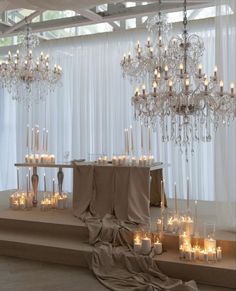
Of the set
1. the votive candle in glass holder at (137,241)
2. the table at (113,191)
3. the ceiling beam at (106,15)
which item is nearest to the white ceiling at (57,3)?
the ceiling beam at (106,15)

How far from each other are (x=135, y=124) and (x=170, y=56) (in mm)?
2567

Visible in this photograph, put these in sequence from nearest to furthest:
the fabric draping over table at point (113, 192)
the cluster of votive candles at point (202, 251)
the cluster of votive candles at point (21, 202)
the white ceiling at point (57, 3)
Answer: the cluster of votive candles at point (202, 251) < the white ceiling at point (57, 3) < the fabric draping over table at point (113, 192) < the cluster of votive candles at point (21, 202)

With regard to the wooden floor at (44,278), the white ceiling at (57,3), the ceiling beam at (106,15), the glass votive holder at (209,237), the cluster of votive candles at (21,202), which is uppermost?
the ceiling beam at (106,15)

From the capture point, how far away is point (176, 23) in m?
7.44

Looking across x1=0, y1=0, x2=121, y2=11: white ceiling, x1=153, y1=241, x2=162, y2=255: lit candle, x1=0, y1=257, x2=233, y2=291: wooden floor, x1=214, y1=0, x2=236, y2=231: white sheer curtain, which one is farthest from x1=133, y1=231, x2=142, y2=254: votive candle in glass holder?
x1=0, y1=0, x2=121, y2=11: white ceiling

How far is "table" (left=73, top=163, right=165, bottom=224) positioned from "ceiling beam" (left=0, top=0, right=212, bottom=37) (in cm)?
260

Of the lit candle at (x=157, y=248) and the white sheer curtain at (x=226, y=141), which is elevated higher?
the white sheer curtain at (x=226, y=141)

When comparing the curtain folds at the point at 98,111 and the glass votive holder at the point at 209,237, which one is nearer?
the glass votive holder at the point at 209,237

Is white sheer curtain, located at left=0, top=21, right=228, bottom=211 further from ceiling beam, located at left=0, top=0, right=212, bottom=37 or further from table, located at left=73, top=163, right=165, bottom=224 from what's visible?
table, located at left=73, top=163, right=165, bottom=224

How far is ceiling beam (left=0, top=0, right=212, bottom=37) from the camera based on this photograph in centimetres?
646

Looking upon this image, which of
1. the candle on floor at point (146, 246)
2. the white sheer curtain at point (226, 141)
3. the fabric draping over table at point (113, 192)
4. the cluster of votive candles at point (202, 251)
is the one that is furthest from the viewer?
the fabric draping over table at point (113, 192)

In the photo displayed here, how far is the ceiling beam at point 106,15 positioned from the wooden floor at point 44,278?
3931mm

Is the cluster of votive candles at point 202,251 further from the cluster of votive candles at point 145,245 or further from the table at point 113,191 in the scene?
the table at point 113,191

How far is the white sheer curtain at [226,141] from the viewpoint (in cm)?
467
